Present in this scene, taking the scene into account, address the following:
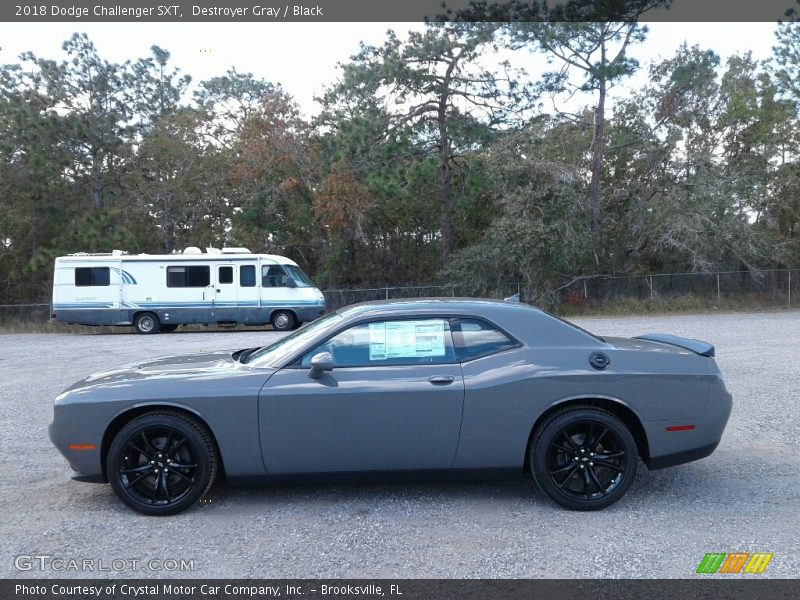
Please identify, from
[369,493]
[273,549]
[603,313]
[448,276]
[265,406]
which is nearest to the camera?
[273,549]

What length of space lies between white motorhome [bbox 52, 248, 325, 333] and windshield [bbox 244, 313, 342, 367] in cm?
1654

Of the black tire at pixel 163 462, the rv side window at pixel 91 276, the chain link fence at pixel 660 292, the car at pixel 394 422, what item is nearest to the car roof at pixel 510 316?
the car at pixel 394 422

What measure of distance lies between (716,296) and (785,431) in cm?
2274

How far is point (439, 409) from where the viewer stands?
440cm

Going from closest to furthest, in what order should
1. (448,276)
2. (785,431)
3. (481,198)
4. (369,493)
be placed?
1. (369,493)
2. (785,431)
3. (448,276)
4. (481,198)

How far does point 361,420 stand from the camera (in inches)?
173

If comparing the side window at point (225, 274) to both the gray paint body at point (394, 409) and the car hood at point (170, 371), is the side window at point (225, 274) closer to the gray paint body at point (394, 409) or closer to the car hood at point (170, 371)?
the car hood at point (170, 371)

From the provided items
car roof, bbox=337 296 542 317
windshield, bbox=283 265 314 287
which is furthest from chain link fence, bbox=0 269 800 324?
car roof, bbox=337 296 542 317

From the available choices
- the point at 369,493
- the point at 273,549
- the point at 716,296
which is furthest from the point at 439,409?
the point at 716,296

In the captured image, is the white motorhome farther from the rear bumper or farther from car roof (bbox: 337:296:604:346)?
the rear bumper

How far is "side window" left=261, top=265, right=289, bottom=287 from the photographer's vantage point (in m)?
21.4

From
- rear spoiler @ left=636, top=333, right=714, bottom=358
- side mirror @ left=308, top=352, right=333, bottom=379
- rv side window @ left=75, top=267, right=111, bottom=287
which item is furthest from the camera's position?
rv side window @ left=75, top=267, right=111, bottom=287

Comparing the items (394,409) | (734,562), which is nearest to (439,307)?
(394,409)

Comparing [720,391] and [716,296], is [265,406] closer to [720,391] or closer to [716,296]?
[720,391]
